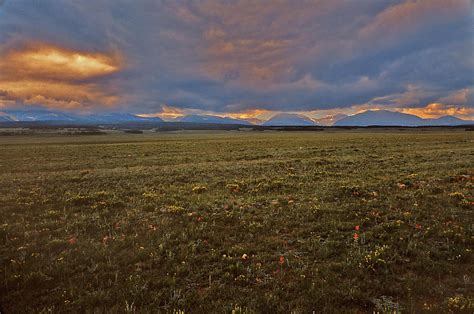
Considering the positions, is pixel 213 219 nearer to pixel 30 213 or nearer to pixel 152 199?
pixel 152 199

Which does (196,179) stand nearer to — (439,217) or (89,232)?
(89,232)

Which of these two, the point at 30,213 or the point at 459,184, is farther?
the point at 459,184

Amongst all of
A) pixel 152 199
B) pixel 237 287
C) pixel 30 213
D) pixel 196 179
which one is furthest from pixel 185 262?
pixel 196 179

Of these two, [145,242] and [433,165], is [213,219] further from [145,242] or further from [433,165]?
[433,165]

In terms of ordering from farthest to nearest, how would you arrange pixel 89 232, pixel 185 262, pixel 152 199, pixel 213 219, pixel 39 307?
pixel 152 199
pixel 213 219
pixel 89 232
pixel 185 262
pixel 39 307

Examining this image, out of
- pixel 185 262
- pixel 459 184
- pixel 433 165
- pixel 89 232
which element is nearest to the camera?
pixel 185 262

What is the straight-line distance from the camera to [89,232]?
10.5 meters

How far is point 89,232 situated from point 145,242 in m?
2.72

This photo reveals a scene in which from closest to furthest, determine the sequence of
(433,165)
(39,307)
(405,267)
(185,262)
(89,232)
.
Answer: (39,307)
(405,267)
(185,262)
(89,232)
(433,165)

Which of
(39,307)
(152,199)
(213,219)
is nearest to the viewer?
(39,307)

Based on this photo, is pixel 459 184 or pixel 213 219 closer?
pixel 213 219

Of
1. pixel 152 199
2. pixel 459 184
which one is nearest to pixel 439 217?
pixel 459 184

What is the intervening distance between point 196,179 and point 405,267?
1555 centimetres

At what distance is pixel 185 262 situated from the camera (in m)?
7.93
